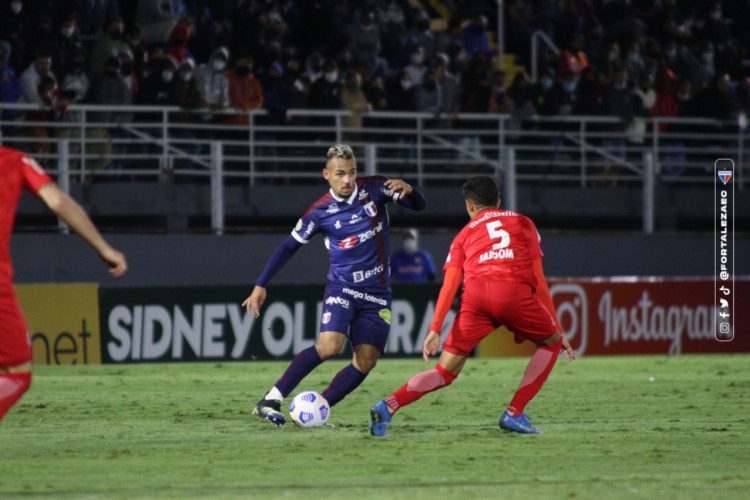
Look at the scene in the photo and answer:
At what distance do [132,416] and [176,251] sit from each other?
1031cm

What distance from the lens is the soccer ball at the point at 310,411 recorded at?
419 inches

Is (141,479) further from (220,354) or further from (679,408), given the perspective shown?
(220,354)

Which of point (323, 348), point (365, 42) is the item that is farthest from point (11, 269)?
point (365, 42)

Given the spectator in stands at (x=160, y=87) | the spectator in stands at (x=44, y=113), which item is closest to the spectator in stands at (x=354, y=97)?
the spectator in stands at (x=160, y=87)

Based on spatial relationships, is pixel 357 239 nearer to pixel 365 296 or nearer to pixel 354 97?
pixel 365 296

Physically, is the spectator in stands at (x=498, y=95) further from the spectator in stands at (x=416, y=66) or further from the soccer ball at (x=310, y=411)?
the soccer ball at (x=310, y=411)

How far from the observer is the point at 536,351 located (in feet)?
33.6

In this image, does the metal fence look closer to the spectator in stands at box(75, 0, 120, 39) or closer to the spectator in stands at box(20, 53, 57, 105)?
the spectator in stands at box(20, 53, 57, 105)

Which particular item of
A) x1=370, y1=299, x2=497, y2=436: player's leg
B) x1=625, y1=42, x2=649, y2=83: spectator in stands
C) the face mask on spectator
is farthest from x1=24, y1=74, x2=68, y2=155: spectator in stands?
x1=370, y1=299, x2=497, y2=436: player's leg

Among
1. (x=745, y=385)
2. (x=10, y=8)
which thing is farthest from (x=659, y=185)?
(x=10, y=8)

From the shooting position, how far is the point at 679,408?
1281 cm

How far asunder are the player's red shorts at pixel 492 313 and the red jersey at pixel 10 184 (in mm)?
3600

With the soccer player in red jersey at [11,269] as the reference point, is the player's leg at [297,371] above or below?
below

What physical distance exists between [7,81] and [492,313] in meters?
12.7
